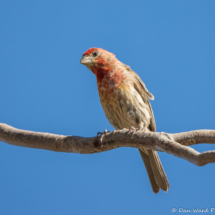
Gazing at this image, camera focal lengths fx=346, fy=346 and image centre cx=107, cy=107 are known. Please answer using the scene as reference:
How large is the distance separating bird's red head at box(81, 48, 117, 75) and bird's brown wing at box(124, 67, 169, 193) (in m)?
0.42

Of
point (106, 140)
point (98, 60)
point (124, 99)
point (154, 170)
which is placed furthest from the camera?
point (98, 60)

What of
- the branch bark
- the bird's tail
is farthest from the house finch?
the branch bark

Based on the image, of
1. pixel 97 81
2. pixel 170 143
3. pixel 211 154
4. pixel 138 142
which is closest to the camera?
pixel 211 154

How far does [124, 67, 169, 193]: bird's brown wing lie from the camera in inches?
225

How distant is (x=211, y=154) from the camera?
10.1ft

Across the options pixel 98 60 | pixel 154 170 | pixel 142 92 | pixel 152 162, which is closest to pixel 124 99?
pixel 142 92

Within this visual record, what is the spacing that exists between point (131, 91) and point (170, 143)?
6.37 ft

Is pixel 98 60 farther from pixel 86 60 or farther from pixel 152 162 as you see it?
pixel 152 162

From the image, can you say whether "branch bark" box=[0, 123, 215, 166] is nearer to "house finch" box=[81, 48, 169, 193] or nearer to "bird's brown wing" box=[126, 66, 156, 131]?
"house finch" box=[81, 48, 169, 193]

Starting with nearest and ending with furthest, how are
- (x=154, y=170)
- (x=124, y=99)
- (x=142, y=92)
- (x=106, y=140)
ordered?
(x=106, y=140) → (x=124, y=99) → (x=154, y=170) → (x=142, y=92)

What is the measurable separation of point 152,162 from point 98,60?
1999 mm

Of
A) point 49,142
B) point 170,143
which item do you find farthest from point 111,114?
point 170,143

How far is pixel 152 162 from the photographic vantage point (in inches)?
232

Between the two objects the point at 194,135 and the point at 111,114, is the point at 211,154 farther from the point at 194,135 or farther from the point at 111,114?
the point at 111,114
